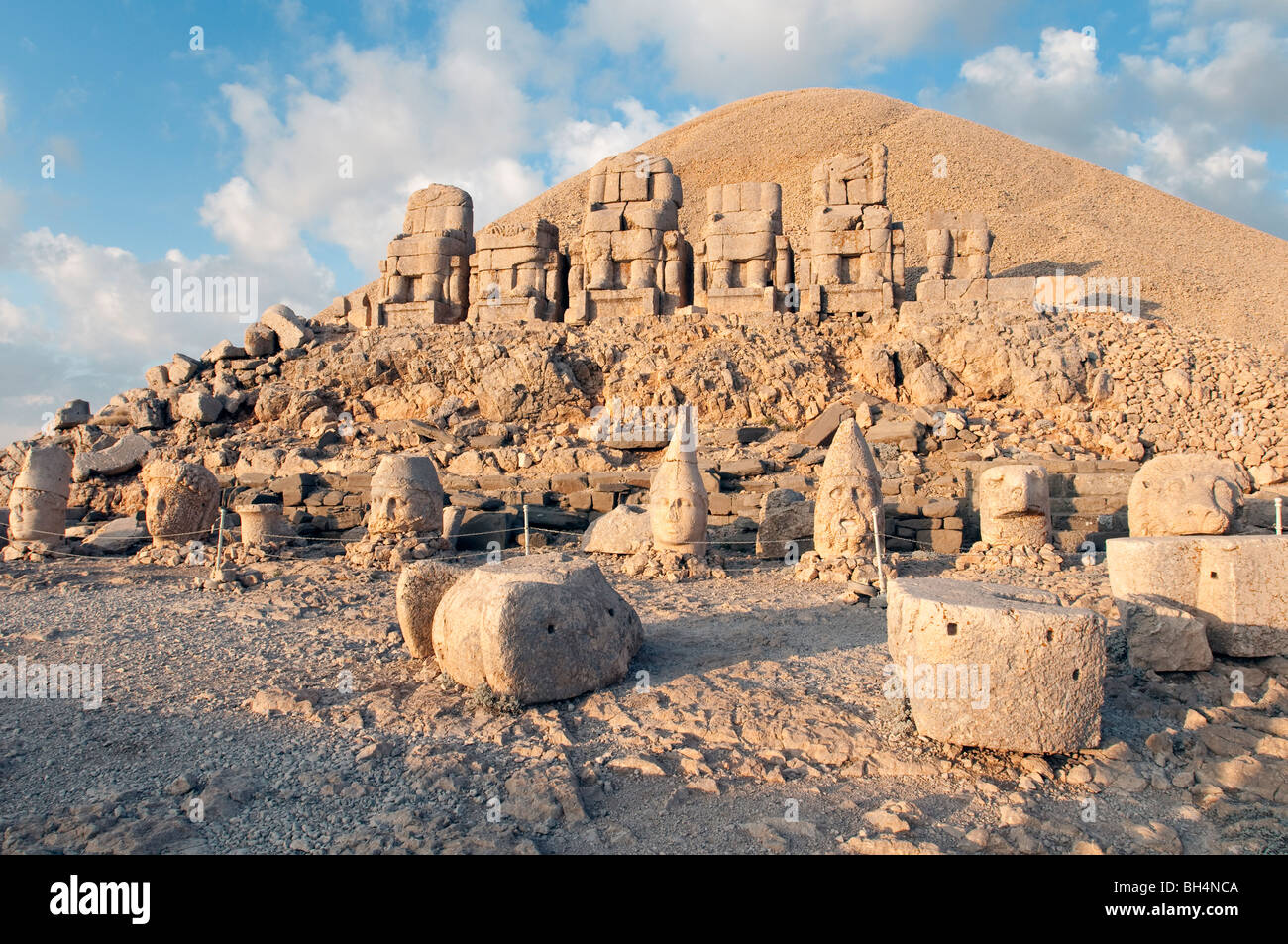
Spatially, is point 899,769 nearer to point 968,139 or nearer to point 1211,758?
point 1211,758

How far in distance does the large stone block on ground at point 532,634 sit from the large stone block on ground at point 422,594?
27 cm

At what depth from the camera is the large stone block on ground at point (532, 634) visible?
4770mm

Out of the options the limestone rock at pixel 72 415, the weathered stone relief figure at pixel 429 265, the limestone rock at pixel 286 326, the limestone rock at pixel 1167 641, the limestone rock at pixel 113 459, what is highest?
the weathered stone relief figure at pixel 429 265

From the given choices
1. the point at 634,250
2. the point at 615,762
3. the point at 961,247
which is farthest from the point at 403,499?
the point at 961,247

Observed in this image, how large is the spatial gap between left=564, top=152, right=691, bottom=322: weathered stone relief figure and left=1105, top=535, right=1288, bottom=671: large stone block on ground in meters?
12.1

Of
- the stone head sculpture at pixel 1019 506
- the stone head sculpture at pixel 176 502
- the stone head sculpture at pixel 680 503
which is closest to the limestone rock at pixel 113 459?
the stone head sculpture at pixel 176 502

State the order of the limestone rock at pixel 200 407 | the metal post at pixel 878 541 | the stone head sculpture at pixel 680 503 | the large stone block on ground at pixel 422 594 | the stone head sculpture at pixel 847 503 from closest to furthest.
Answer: the large stone block on ground at pixel 422 594 < the metal post at pixel 878 541 < the stone head sculpture at pixel 847 503 < the stone head sculpture at pixel 680 503 < the limestone rock at pixel 200 407

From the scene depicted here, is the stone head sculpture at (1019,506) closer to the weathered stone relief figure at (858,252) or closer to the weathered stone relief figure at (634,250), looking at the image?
the weathered stone relief figure at (858,252)

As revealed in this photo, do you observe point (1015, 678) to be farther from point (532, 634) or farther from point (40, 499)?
point (40, 499)

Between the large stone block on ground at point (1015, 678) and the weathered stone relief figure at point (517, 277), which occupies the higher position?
the weathered stone relief figure at point (517, 277)

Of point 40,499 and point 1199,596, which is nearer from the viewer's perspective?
point 1199,596

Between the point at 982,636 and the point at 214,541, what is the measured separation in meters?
9.84

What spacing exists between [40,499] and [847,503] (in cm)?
Answer: 1030

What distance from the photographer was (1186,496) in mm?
6578
